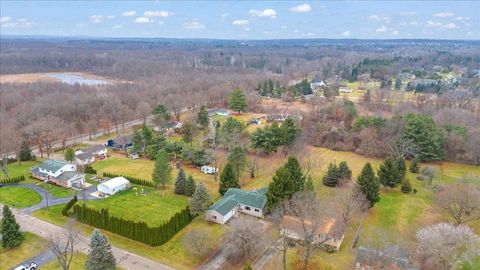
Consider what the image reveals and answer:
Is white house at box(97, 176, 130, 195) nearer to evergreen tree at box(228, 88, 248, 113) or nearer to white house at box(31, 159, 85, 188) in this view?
white house at box(31, 159, 85, 188)

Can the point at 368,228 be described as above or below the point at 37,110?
below

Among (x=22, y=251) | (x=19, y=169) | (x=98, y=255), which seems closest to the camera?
(x=98, y=255)

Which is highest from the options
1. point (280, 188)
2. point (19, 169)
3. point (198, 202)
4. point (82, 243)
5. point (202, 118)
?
point (280, 188)

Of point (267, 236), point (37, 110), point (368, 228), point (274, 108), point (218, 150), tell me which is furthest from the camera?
point (274, 108)

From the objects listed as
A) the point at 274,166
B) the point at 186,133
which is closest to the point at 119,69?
the point at 186,133

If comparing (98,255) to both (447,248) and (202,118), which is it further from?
(202,118)

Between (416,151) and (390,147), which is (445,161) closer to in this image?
(416,151)

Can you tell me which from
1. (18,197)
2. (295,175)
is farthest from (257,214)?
(18,197)

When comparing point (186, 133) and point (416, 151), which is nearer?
point (416, 151)
